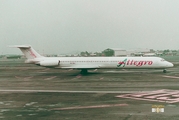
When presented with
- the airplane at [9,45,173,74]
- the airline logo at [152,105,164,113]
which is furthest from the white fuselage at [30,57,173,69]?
the airline logo at [152,105,164,113]

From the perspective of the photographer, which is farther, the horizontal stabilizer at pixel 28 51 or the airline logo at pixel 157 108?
the horizontal stabilizer at pixel 28 51

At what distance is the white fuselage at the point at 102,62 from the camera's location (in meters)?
36.8

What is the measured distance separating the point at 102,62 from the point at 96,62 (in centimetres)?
98

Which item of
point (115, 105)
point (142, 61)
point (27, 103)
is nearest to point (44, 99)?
point (27, 103)

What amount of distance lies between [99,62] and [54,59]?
745 cm

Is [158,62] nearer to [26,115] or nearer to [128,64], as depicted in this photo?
[128,64]

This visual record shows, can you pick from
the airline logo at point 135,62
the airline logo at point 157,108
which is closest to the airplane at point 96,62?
the airline logo at point 135,62

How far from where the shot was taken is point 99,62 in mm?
37219

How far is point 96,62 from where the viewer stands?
37.3 m

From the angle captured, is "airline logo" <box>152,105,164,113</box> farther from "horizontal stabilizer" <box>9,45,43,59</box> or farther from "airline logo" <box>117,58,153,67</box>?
"horizontal stabilizer" <box>9,45,43,59</box>

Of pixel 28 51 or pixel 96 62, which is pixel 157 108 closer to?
pixel 96 62

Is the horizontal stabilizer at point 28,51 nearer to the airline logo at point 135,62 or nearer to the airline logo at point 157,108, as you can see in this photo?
the airline logo at point 135,62

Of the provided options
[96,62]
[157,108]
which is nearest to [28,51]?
[96,62]

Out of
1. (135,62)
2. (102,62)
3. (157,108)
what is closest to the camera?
(157,108)
